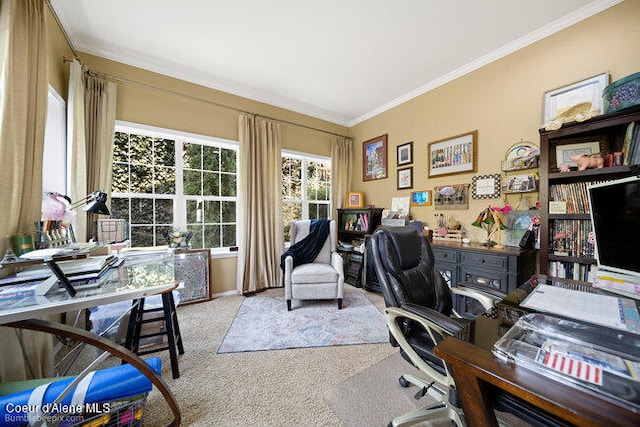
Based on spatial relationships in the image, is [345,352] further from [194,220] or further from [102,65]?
[102,65]

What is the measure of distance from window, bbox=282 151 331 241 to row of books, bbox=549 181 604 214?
9.59 feet

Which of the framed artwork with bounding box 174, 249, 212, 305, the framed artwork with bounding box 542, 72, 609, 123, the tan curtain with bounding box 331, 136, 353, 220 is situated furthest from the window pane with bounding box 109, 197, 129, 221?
the framed artwork with bounding box 542, 72, 609, 123

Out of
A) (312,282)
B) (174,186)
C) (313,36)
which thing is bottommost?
(312,282)

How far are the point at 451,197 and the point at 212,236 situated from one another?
3.22 m

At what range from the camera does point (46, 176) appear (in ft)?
6.70

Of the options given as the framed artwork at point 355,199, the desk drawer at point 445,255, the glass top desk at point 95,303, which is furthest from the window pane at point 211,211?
the desk drawer at point 445,255

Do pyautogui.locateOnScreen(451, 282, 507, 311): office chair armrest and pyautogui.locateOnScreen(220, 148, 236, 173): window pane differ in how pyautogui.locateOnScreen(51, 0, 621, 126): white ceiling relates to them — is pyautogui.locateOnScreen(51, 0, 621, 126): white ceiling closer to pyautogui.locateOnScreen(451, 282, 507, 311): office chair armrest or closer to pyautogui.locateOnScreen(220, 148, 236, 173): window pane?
pyautogui.locateOnScreen(220, 148, 236, 173): window pane

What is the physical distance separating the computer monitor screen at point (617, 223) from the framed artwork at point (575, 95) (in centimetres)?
131

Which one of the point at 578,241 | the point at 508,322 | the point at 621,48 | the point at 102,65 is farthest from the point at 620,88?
the point at 102,65

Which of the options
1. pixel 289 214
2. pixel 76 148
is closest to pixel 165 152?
pixel 76 148

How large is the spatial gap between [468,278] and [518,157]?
131cm

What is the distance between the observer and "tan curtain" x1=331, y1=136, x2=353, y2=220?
4.01 m

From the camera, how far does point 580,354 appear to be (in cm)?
59

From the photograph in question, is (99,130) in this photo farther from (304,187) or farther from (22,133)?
(304,187)
